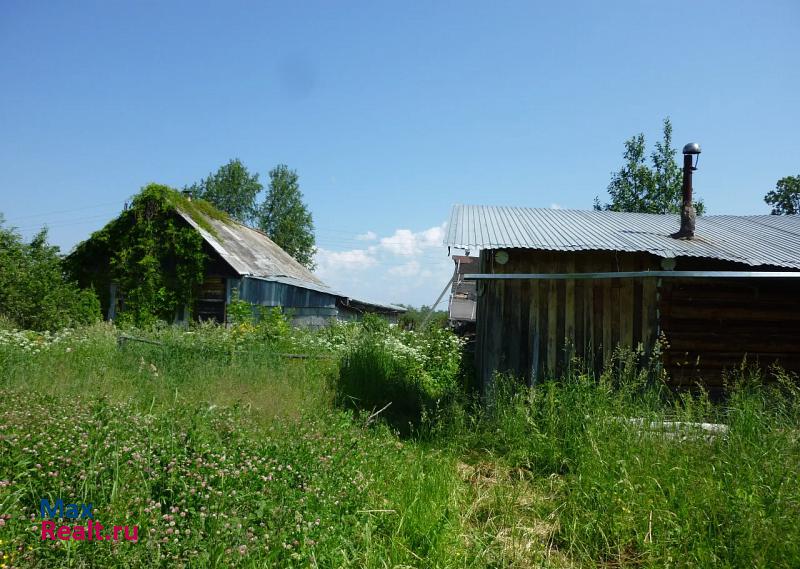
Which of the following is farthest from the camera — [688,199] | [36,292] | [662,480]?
[36,292]

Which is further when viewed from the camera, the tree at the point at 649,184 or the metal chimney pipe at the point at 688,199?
the tree at the point at 649,184

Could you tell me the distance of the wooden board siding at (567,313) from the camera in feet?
21.9

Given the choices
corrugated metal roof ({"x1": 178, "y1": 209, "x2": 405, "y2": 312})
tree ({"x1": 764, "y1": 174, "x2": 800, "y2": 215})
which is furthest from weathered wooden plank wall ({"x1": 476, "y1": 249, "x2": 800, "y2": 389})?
tree ({"x1": 764, "y1": 174, "x2": 800, "y2": 215})

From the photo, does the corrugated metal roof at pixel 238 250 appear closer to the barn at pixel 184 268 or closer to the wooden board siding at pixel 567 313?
the barn at pixel 184 268

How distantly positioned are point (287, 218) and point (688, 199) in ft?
140

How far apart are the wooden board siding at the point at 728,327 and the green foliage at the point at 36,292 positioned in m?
13.7

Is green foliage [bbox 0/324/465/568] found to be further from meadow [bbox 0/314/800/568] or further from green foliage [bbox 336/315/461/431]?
green foliage [bbox 336/315/461/431]

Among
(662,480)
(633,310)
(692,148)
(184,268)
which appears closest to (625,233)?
(633,310)

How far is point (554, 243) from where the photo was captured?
6.28m

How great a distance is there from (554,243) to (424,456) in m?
3.05

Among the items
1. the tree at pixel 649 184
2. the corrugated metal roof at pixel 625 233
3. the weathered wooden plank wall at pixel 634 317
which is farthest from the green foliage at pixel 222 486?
the tree at pixel 649 184

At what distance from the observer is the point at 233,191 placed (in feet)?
159

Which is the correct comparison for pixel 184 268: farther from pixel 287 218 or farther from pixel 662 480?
pixel 287 218

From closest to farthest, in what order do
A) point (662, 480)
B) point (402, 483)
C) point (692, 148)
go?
point (662, 480) < point (402, 483) < point (692, 148)
